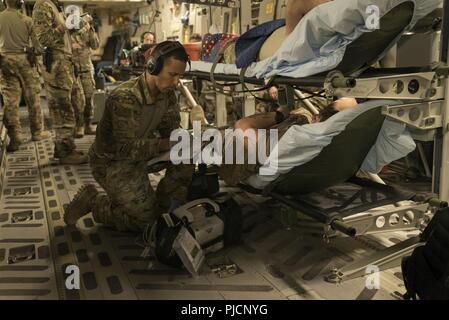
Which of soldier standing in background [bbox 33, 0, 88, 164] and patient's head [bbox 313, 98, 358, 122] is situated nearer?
patient's head [bbox 313, 98, 358, 122]

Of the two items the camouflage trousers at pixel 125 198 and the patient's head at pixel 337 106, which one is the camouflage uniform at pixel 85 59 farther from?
the patient's head at pixel 337 106

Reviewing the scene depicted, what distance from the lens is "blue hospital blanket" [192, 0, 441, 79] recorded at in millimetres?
1697

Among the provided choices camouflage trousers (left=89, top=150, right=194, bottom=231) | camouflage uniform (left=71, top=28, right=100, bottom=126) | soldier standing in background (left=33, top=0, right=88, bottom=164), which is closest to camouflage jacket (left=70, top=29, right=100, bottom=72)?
camouflage uniform (left=71, top=28, right=100, bottom=126)

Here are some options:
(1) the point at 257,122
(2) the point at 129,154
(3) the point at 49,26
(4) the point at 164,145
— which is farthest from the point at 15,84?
(1) the point at 257,122

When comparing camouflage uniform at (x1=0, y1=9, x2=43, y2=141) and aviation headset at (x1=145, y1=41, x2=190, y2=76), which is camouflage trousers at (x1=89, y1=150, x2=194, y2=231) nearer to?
aviation headset at (x1=145, y1=41, x2=190, y2=76)

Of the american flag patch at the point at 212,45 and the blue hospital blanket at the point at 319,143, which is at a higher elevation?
the american flag patch at the point at 212,45

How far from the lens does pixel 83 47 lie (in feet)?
17.2

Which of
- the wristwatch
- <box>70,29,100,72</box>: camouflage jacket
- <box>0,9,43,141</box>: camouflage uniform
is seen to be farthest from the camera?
<box>70,29,100,72</box>: camouflage jacket

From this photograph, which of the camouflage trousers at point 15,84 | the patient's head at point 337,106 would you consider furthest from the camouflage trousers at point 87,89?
the patient's head at point 337,106

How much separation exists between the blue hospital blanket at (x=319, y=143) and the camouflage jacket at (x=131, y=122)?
2.13 feet

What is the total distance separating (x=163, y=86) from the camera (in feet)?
8.01

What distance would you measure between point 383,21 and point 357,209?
2.86ft

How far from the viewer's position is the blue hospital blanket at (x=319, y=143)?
194 centimetres
